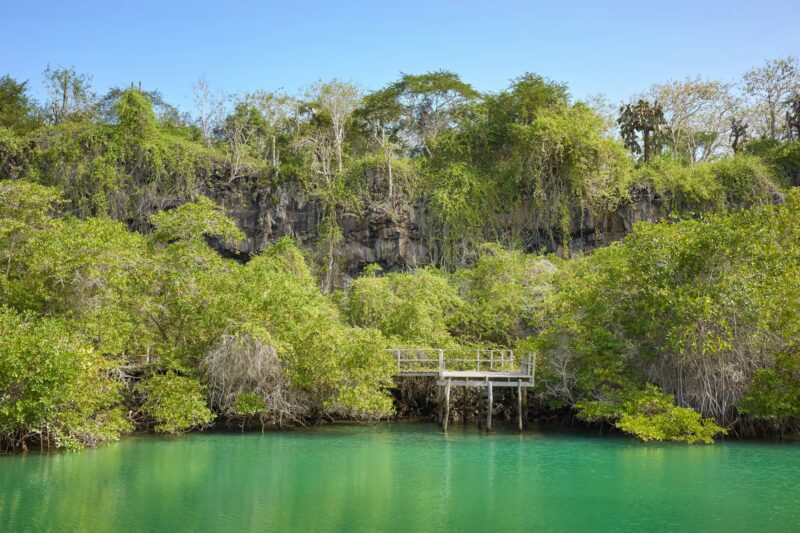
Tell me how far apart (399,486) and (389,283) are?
14808 mm

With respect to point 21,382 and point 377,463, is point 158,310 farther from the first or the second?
point 377,463

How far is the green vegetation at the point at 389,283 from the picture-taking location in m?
19.6

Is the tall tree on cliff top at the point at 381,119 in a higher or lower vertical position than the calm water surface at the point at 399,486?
higher

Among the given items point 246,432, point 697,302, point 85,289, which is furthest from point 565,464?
point 85,289

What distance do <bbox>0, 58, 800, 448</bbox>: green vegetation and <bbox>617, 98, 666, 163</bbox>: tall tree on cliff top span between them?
15 centimetres

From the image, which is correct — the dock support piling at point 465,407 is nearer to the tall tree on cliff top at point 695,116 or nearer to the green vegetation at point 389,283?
the green vegetation at point 389,283

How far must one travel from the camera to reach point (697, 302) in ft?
63.7

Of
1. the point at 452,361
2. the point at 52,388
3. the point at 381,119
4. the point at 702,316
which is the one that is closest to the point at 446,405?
the point at 452,361

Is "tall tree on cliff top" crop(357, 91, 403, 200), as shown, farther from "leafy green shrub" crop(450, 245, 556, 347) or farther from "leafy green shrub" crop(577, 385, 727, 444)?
"leafy green shrub" crop(577, 385, 727, 444)

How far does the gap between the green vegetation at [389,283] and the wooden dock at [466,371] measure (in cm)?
71

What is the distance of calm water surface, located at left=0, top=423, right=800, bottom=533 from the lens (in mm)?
11766

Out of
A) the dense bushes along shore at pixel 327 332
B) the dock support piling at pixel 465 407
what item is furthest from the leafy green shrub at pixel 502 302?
the dense bushes along shore at pixel 327 332

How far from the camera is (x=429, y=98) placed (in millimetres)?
39531

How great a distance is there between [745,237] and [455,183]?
17.8 metres
